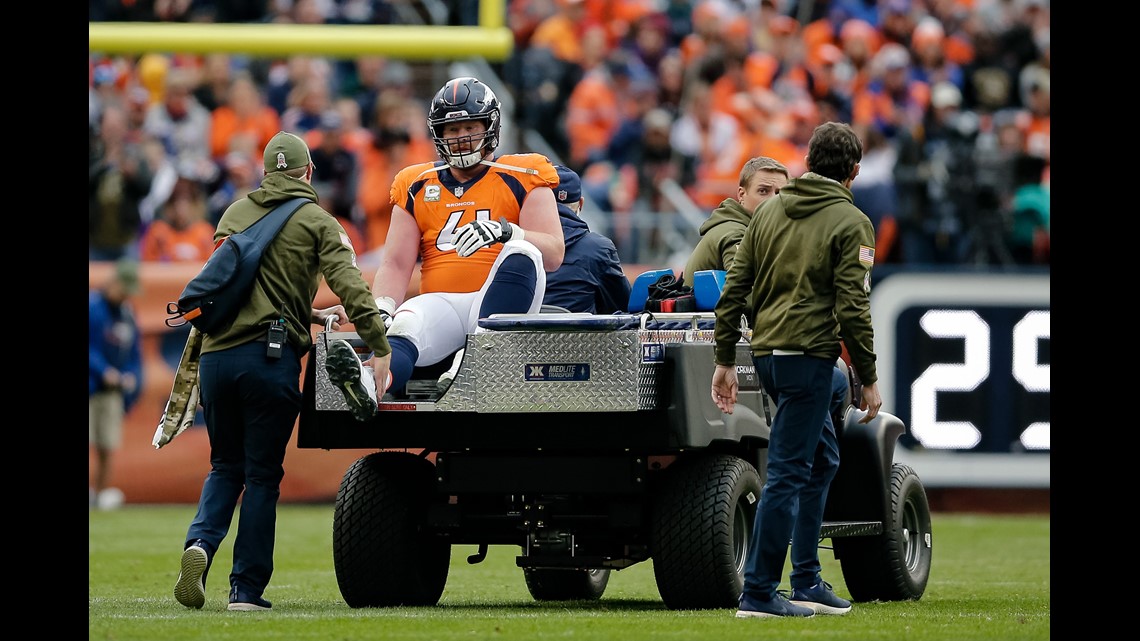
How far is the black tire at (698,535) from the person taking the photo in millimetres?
7949

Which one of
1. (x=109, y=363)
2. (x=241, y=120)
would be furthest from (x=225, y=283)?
(x=241, y=120)

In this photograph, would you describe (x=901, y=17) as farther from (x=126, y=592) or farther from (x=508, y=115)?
(x=126, y=592)

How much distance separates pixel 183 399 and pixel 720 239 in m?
2.52

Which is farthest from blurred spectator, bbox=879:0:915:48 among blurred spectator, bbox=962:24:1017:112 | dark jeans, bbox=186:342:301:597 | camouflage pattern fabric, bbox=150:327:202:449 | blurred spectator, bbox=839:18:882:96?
dark jeans, bbox=186:342:301:597

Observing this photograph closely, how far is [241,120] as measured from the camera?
18.4 m

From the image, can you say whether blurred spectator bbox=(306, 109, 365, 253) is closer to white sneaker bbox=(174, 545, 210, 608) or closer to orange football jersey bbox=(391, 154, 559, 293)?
orange football jersey bbox=(391, 154, 559, 293)

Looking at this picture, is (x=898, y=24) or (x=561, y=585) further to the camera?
(x=898, y=24)

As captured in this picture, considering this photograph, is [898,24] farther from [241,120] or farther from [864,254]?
[864,254]

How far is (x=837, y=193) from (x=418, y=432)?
6.62ft

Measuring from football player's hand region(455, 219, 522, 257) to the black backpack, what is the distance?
0.82 meters

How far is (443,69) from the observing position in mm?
19156

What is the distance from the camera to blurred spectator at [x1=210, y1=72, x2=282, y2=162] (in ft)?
60.0

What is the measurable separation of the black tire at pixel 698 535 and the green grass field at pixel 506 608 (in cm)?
11

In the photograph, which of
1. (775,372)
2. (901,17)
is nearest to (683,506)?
(775,372)
